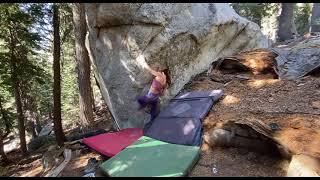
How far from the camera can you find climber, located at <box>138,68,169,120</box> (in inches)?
299

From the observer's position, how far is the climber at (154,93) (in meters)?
7.59

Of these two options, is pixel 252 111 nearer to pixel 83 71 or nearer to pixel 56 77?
pixel 83 71

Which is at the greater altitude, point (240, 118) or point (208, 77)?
point (208, 77)

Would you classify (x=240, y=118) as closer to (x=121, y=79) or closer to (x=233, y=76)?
(x=233, y=76)

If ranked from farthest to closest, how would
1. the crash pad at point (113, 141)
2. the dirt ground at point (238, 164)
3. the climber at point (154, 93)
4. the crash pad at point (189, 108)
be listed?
the climber at point (154, 93) → the crash pad at point (189, 108) → the crash pad at point (113, 141) → the dirt ground at point (238, 164)

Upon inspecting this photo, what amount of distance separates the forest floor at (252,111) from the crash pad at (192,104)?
169mm

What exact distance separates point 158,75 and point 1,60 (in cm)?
862

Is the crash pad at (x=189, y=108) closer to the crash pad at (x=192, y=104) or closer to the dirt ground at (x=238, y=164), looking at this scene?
the crash pad at (x=192, y=104)

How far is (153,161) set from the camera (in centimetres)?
528

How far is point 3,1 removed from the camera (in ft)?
34.4

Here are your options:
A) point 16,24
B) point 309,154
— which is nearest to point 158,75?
point 309,154

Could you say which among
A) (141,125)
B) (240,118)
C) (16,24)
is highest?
(16,24)

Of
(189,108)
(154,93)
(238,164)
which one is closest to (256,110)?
(189,108)

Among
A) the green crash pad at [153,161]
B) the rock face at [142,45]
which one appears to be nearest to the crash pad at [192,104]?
the rock face at [142,45]
